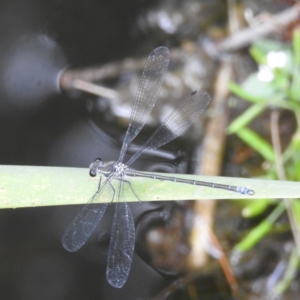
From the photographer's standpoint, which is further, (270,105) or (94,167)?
(270,105)

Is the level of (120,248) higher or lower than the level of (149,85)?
lower

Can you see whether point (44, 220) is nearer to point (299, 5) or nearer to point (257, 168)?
point (257, 168)

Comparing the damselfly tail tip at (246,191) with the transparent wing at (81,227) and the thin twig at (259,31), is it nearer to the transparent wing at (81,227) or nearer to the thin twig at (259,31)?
the transparent wing at (81,227)

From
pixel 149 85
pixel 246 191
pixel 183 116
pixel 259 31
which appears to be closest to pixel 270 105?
pixel 259 31

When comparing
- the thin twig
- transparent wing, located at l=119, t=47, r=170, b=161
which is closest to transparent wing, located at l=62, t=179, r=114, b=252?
transparent wing, located at l=119, t=47, r=170, b=161

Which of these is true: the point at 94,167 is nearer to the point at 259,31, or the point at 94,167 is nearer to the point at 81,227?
the point at 81,227

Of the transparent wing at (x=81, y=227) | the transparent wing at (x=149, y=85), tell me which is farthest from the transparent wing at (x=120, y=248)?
the transparent wing at (x=149, y=85)
